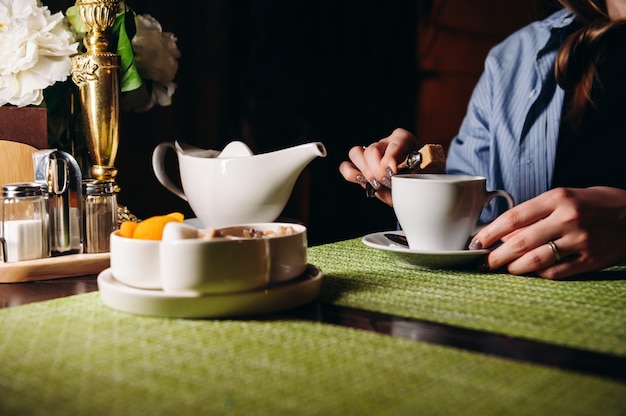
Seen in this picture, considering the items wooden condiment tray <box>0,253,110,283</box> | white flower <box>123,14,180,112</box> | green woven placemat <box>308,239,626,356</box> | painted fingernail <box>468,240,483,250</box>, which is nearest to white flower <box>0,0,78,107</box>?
white flower <box>123,14,180,112</box>

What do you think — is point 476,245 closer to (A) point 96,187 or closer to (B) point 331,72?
(A) point 96,187

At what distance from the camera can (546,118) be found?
61.4 inches

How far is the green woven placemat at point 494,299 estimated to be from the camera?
0.58 metres

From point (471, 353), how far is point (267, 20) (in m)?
2.81

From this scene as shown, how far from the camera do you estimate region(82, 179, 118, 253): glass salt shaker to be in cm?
93

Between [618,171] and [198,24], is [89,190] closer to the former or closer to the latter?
[618,171]

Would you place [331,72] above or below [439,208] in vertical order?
above

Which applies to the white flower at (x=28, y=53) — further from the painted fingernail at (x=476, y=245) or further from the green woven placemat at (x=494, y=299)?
the painted fingernail at (x=476, y=245)

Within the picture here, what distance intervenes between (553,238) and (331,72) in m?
2.62

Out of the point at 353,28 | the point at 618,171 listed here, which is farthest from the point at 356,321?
the point at 353,28

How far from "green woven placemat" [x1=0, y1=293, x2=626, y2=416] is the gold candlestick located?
0.48 meters

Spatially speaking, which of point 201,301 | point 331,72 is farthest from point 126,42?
point 331,72

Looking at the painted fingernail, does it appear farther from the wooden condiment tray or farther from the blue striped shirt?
the blue striped shirt

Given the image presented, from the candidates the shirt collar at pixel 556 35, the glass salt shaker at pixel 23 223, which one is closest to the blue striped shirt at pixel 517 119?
the shirt collar at pixel 556 35
